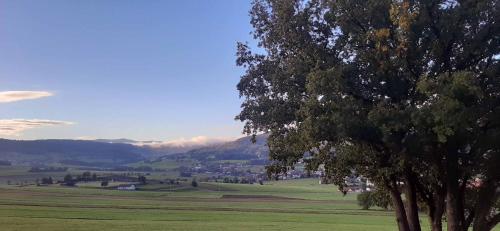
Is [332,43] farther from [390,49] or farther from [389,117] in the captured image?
[389,117]

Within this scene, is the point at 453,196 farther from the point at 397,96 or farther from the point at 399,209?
the point at 397,96

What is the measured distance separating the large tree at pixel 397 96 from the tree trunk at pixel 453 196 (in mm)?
41

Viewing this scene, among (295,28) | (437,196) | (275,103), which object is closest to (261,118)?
(275,103)

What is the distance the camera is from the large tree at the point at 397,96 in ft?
59.0

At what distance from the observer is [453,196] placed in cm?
2033

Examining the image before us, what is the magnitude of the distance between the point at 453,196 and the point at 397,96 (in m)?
4.32

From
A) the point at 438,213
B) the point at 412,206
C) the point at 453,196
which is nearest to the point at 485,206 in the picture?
the point at 453,196

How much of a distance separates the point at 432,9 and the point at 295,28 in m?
5.00

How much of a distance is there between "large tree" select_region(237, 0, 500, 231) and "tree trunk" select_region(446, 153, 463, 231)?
41 mm

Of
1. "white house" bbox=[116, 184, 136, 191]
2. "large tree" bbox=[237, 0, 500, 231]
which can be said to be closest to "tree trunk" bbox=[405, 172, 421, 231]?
"large tree" bbox=[237, 0, 500, 231]

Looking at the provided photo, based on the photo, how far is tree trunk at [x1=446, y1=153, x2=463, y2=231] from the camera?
19922 millimetres

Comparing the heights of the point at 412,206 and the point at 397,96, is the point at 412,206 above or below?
below

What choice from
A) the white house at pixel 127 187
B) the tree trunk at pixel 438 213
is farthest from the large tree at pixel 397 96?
the white house at pixel 127 187

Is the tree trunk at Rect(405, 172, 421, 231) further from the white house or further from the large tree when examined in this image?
the white house
